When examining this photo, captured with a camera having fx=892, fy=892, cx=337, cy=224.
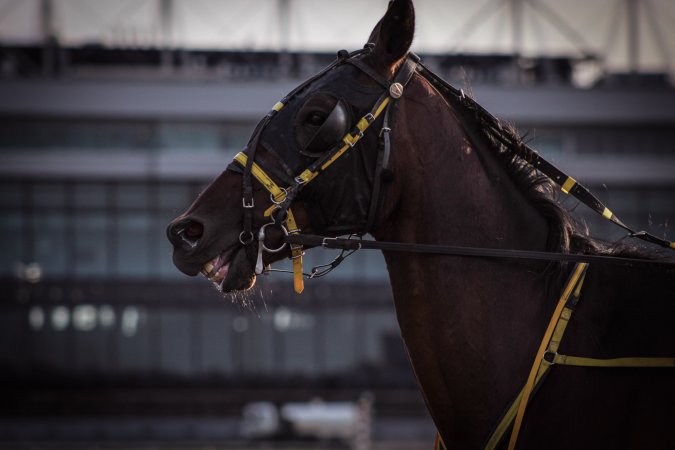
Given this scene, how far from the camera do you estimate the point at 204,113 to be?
35.8m

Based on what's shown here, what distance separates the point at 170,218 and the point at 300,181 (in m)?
31.4

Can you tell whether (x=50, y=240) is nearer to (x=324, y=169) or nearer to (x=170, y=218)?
(x=170, y=218)

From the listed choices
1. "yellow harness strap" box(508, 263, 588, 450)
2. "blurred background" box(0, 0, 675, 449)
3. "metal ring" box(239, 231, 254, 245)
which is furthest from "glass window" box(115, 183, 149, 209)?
"yellow harness strap" box(508, 263, 588, 450)

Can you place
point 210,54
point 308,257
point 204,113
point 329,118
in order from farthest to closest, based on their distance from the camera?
point 210,54 → point 204,113 → point 308,257 → point 329,118

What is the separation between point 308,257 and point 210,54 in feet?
36.1

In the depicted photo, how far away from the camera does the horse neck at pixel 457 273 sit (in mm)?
3760

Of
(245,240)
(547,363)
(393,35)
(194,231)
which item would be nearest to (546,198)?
(547,363)

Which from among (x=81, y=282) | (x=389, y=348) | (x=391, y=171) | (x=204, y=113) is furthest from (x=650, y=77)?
(x=391, y=171)

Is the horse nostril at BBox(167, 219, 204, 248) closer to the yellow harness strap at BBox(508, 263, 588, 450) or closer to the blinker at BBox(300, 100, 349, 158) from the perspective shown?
the blinker at BBox(300, 100, 349, 158)

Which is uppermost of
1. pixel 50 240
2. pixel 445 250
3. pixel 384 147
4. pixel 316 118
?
Answer: pixel 316 118

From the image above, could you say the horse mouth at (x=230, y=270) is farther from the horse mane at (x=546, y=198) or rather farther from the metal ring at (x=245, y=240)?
the horse mane at (x=546, y=198)

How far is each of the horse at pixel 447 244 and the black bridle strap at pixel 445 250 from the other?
0.03m

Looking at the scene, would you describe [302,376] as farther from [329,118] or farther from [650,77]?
[329,118]

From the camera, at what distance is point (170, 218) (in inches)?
1361
